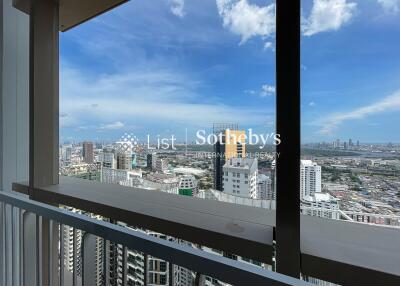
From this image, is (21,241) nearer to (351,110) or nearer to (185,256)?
(185,256)

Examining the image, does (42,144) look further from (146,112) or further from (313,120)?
(313,120)

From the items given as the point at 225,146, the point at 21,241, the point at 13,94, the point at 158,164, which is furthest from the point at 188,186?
the point at 13,94

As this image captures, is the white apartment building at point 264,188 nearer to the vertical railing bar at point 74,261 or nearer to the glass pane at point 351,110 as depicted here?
the glass pane at point 351,110

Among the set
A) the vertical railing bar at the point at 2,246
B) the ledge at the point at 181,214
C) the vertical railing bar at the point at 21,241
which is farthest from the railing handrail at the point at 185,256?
the vertical railing bar at the point at 2,246

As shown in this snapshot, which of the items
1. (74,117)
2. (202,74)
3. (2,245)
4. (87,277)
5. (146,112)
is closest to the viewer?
(87,277)

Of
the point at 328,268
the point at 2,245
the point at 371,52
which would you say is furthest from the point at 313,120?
the point at 2,245

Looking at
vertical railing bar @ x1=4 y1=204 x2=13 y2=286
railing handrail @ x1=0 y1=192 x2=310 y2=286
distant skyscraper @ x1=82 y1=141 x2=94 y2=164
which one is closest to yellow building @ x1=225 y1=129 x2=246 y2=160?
railing handrail @ x1=0 y1=192 x2=310 y2=286
